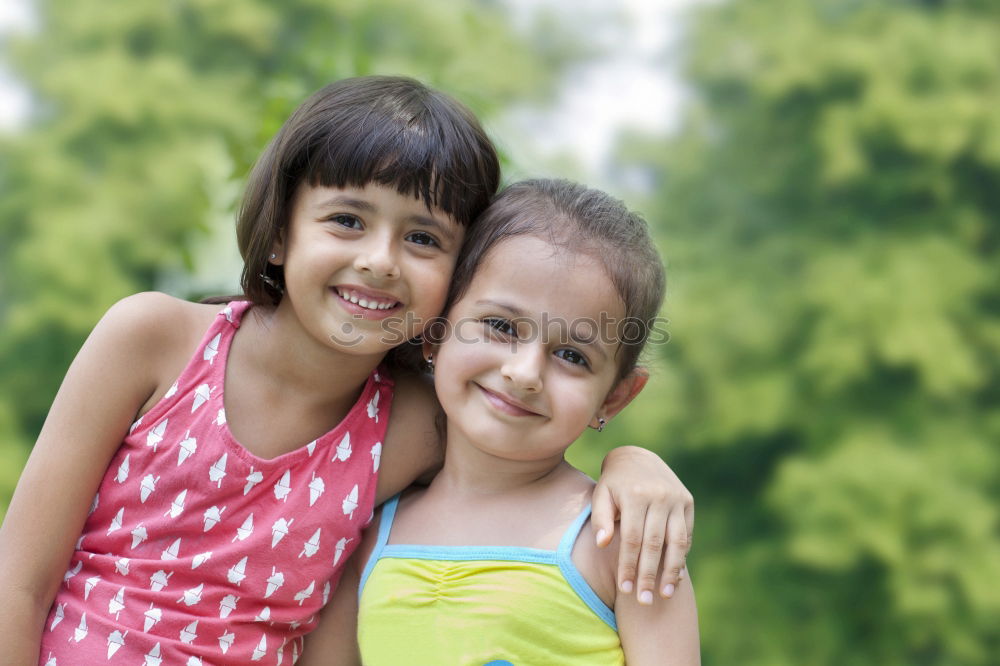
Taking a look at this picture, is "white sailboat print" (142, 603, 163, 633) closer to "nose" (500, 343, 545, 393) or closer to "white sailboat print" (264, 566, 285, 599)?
"white sailboat print" (264, 566, 285, 599)

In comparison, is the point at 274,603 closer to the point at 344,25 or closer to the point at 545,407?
the point at 545,407

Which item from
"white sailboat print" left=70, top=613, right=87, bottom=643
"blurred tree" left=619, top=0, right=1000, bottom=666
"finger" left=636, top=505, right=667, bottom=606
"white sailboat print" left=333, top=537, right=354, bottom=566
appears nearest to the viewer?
"finger" left=636, top=505, right=667, bottom=606

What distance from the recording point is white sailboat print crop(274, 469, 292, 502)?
5.38 ft

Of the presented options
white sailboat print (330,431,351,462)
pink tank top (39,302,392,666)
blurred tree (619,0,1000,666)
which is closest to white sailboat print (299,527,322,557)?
pink tank top (39,302,392,666)

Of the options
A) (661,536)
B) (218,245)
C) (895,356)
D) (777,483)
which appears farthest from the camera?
(777,483)

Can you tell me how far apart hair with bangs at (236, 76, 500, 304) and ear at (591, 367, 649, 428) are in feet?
1.24

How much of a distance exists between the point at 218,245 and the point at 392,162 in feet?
11.5

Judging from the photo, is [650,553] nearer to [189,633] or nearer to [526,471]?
[526,471]

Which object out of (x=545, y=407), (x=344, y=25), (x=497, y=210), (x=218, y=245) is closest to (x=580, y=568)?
(x=545, y=407)

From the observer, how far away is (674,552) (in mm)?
1476

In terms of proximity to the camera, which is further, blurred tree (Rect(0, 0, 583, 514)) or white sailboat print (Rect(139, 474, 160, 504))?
blurred tree (Rect(0, 0, 583, 514))

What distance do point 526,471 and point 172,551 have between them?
58 centimetres

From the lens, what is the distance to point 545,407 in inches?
61.7

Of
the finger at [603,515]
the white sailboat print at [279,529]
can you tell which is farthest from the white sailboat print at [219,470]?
the finger at [603,515]
